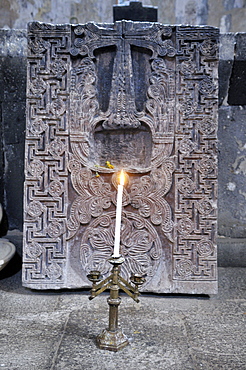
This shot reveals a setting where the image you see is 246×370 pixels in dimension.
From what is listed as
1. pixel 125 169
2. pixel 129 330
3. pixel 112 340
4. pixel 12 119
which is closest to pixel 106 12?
pixel 12 119

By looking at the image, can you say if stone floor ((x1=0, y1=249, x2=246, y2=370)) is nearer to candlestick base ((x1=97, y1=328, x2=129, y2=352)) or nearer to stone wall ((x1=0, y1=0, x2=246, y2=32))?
candlestick base ((x1=97, y1=328, x2=129, y2=352))

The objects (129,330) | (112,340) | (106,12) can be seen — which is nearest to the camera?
(112,340)

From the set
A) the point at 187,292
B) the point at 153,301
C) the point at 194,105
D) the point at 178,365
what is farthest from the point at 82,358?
the point at 194,105

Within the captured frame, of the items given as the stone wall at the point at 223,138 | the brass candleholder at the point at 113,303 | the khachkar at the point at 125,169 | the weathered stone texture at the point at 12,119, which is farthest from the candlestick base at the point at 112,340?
the weathered stone texture at the point at 12,119

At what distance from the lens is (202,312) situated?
2248 millimetres

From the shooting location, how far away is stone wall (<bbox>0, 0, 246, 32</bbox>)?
18.7 ft

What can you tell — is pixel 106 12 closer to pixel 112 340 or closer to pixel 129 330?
pixel 129 330

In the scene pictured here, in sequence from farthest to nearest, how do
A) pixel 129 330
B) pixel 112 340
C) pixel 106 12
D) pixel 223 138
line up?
pixel 106 12
pixel 223 138
pixel 129 330
pixel 112 340

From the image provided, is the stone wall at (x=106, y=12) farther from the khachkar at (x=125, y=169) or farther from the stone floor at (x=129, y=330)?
the stone floor at (x=129, y=330)

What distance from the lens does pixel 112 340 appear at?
176cm

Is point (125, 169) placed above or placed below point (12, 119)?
below

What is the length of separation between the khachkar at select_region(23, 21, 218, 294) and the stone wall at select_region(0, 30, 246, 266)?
642 mm

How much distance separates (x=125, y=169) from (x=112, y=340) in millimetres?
1140

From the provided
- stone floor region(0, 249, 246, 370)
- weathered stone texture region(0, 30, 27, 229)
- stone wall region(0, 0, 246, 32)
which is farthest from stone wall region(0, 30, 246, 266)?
stone wall region(0, 0, 246, 32)
